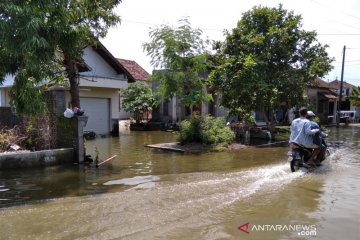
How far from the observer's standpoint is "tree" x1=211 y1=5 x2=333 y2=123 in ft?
56.4

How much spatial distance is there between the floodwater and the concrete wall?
0.56 metres

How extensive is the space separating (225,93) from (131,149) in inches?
237

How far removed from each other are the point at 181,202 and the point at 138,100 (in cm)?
1982

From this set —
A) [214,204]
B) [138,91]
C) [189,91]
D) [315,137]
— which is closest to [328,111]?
[138,91]

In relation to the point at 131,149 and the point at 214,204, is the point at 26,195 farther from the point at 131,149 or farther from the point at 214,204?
the point at 131,149

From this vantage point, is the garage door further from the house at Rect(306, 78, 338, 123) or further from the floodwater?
the house at Rect(306, 78, 338, 123)

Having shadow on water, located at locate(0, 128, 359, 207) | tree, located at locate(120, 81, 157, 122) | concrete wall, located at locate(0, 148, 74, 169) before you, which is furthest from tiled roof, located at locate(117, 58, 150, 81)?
concrete wall, located at locate(0, 148, 74, 169)

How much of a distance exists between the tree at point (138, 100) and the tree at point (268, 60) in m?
8.71

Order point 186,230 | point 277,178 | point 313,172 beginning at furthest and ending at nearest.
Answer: point 313,172 → point 277,178 → point 186,230

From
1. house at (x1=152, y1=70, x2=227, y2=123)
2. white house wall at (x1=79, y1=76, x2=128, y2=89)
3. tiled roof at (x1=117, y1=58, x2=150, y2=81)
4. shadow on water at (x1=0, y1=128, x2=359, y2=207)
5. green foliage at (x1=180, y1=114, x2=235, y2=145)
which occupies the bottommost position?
shadow on water at (x1=0, y1=128, x2=359, y2=207)

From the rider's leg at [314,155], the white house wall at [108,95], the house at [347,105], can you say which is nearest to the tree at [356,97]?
the house at [347,105]

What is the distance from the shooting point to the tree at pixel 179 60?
14469 mm

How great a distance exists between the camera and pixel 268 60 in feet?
58.3

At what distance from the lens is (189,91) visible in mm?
15516
